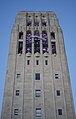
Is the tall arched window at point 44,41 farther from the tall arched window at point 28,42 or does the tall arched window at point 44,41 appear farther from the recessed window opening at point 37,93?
the recessed window opening at point 37,93

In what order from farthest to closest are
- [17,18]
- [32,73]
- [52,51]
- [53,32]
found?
[17,18] < [53,32] < [52,51] < [32,73]

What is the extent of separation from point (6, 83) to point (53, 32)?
15.9m

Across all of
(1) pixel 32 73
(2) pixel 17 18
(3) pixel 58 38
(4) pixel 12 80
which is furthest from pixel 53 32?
(4) pixel 12 80

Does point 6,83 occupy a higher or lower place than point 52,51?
lower

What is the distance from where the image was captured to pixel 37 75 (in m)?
33.3

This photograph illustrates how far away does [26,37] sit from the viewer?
40.3 metres

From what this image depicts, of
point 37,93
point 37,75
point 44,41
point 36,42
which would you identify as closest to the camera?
point 37,93

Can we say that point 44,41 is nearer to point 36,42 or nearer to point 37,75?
point 36,42

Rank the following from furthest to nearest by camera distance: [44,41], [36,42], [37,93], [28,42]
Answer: [36,42] < [44,41] < [28,42] < [37,93]

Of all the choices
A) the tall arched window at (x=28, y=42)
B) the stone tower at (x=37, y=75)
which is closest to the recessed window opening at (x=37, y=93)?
the stone tower at (x=37, y=75)

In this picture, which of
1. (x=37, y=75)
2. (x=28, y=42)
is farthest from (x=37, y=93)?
(x=28, y=42)

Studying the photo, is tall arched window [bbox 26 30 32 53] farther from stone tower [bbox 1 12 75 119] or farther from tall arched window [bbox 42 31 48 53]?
tall arched window [bbox 42 31 48 53]

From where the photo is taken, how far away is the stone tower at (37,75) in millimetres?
29062

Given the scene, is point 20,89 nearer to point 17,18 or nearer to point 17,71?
point 17,71
